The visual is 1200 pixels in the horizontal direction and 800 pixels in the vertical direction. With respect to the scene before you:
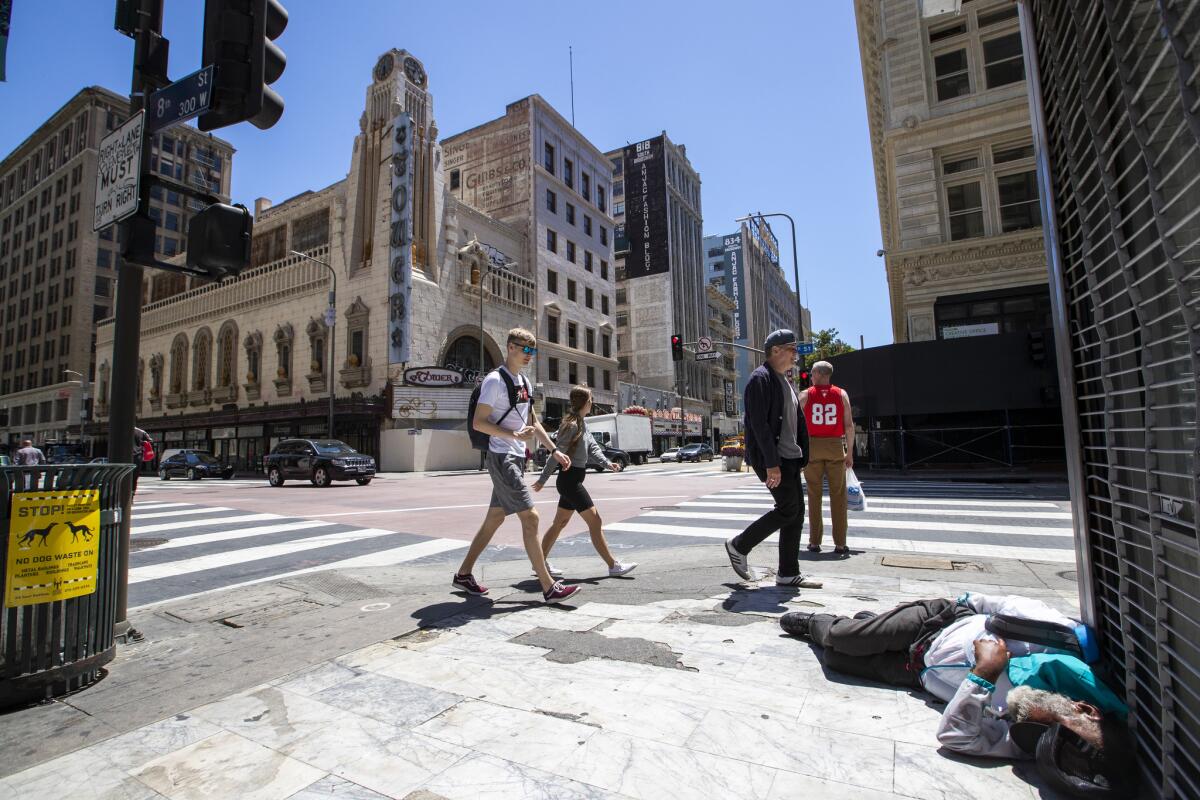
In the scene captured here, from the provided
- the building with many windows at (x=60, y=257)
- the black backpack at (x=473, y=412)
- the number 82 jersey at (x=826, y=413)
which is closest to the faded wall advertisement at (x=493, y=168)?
the building with many windows at (x=60, y=257)

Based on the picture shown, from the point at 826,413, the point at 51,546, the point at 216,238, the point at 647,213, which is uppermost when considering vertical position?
the point at 647,213

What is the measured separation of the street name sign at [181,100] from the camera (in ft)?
11.5

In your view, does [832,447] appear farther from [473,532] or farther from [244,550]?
[244,550]

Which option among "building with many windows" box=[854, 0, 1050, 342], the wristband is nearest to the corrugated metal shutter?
the wristband

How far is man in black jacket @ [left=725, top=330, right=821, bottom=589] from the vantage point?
4234mm

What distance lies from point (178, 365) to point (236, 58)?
160 feet

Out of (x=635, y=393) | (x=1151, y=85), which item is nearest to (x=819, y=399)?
(x=1151, y=85)

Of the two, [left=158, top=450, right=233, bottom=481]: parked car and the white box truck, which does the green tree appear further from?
[left=158, top=450, right=233, bottom=481]: parked car

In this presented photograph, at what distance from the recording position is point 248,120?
371 cm

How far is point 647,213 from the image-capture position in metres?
59.9

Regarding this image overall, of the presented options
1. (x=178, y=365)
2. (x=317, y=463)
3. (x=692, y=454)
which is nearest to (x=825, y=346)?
(x=692, y=454)

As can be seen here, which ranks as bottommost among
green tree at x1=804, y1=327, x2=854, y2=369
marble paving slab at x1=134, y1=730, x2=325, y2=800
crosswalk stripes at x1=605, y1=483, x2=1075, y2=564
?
marble paving slab at x1=134, y1=730, x2=325, y2=800

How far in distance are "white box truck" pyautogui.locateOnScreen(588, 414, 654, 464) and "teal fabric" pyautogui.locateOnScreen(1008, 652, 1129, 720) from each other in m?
30.6

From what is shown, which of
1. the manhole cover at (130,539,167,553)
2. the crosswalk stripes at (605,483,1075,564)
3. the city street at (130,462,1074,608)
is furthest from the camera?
the manhole cover at (130,539,167,553)
